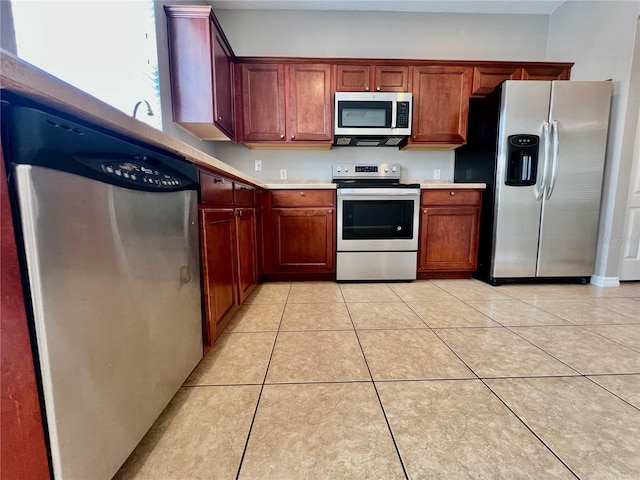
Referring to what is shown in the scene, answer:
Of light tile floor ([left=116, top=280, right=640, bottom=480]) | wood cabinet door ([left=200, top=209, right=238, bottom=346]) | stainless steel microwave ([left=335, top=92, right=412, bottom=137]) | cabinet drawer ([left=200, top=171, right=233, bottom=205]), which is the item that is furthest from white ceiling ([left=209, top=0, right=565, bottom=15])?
light tile floor ([left=116, top=280, right=640, bottom=480])

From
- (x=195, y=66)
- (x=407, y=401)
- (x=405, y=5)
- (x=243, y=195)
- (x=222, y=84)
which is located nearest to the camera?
(x=407, y=401)

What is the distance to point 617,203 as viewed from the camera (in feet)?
7.51

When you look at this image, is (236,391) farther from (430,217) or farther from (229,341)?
(430,217)

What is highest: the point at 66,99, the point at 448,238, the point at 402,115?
the point at 402,115

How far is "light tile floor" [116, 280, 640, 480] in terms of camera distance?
2.35 feet

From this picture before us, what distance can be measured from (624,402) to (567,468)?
1.55ft

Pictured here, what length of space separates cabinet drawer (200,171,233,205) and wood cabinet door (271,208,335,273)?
3.07 feet

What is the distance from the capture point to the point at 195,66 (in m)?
2.03

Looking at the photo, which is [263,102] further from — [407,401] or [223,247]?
[407,401]

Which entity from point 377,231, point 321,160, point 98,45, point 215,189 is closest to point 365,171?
point 321,160

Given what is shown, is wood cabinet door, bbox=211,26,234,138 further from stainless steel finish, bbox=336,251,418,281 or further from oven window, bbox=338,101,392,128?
stainless steel finish, bbox=336,251,418,281

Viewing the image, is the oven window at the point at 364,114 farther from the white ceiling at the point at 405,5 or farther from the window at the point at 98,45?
the window at the point at 98,45

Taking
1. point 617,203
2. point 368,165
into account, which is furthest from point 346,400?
point 617,203

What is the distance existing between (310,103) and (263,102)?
436 mm
